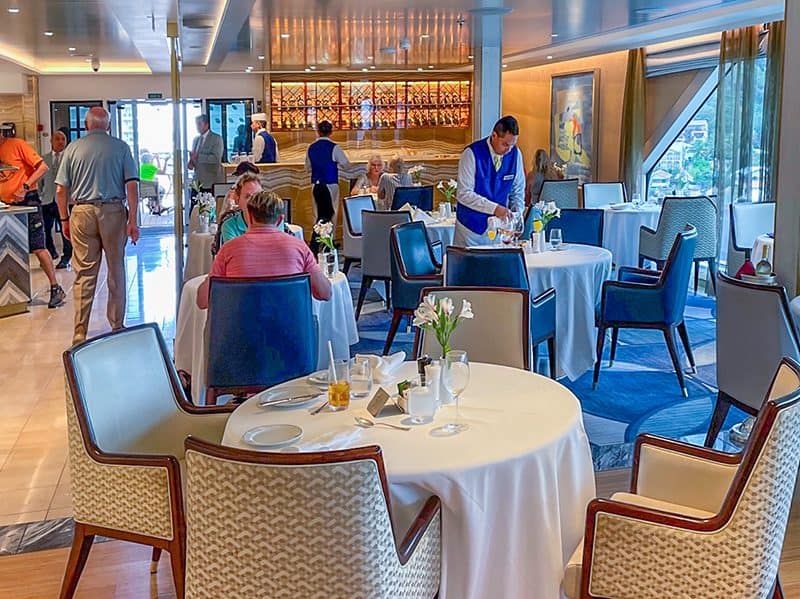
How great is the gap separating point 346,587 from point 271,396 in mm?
1068

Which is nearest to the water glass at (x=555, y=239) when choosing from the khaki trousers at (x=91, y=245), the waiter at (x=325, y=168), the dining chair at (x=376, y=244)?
the dining chair at (x=376, y=244)

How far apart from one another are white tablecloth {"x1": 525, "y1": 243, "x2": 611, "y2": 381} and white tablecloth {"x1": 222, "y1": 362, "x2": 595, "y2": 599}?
2.95m

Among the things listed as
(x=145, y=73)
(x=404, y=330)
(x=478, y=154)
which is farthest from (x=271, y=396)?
(x=145, y=73)

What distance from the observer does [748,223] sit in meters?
7.85

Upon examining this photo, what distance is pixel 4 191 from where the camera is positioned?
33.0 feet

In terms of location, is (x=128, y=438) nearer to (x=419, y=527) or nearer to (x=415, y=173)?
(x=419, y=527)

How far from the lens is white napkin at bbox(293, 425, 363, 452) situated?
249cm

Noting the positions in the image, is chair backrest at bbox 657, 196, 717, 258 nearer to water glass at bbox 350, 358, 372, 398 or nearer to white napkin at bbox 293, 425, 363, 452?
water glass at bbox 350, 358, 372, 398

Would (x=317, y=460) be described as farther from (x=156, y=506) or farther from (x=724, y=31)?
(x=724, y=31)

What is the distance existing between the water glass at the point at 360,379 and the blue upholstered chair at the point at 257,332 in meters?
1.21

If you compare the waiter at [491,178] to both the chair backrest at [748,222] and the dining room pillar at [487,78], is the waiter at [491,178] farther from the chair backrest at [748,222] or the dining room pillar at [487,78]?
the dining room pillar at [487,78]

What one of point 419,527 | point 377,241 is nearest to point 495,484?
point 419,527

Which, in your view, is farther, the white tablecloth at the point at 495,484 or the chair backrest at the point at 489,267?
the chair backrest at the point at 489,267

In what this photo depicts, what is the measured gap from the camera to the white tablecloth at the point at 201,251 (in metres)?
7.33
